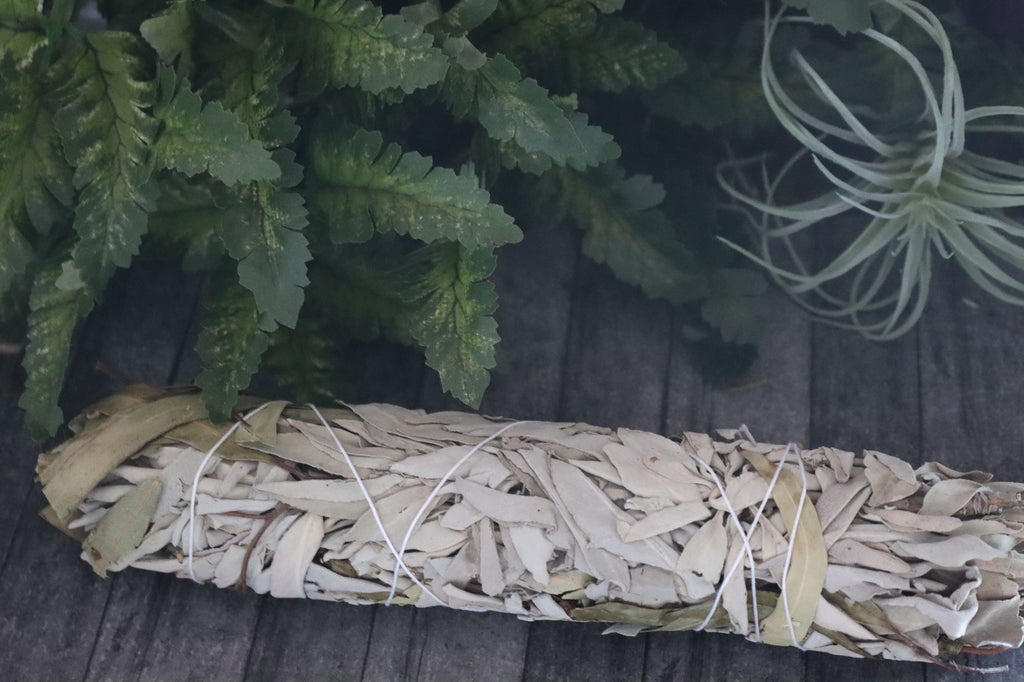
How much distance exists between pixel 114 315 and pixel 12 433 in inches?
7.9

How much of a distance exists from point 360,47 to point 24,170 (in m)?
Answer: 0.38

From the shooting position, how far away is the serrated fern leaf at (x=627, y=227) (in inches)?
48.2

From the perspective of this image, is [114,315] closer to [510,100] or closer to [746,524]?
[510,100]

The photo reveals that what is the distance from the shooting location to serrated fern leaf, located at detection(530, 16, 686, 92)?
1.19m

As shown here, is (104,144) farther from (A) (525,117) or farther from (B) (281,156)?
(A) (525,117)

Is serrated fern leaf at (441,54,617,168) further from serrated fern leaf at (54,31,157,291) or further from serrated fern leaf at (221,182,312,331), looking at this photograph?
serrated fern leaf at (54,31,157,291)

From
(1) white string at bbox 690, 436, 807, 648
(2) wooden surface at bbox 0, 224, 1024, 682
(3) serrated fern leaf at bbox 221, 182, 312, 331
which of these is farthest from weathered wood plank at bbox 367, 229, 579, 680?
(3) serrated fern leaf at bbox 221, 182, 312, 331

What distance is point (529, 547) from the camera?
3.34ft

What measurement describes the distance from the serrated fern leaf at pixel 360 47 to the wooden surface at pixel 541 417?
420mm

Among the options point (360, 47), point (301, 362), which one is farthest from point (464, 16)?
point (301, 362)

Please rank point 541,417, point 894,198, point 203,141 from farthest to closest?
point 541,417 < point 894,198 < point 203,141

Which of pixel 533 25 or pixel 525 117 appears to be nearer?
pixel 525 117

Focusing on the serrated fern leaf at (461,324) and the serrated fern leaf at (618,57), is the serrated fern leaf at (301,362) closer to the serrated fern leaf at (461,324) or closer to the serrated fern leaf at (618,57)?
the serrated fern leaf at (461,324)

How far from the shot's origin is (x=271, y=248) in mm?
974
